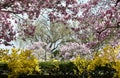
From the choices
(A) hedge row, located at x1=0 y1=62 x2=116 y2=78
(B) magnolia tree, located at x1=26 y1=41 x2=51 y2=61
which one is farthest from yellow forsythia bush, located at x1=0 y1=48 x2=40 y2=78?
(B) magnolia tree, located at x1=26 y1=41 x2=51 y2=61

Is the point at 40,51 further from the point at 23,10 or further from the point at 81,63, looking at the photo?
the point at 23,10

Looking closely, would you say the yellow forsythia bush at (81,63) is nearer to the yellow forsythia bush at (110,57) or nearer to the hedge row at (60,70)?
the yellow forsythia bush at (110,57)

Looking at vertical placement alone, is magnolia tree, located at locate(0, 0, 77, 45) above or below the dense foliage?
above

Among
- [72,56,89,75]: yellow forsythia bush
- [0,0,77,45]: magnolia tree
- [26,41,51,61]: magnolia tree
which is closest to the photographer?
[0,0,77,45]: magnolia tree

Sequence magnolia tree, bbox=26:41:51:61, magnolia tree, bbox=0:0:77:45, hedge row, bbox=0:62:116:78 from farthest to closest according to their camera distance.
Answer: magnolia tree, bbox=26:41:51:61 → hedge row, bbox=0:62:116:78 → magnolia tree, bbox=0:0:77:45

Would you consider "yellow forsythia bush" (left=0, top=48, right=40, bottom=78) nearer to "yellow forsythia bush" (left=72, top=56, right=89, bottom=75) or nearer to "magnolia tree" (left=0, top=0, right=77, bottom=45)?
"magnolia tree" (left=0, top=0, right=77, bottom=45)

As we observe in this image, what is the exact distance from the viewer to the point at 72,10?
11625mm

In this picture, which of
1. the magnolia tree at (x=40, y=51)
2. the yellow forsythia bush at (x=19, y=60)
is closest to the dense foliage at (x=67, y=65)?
the yellow forsythia bush at (x=19, y=60)

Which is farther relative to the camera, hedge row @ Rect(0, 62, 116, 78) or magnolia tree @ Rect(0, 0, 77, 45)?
hedge row @ Rect(0, 62, 116, 78)

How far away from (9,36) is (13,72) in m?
1.14

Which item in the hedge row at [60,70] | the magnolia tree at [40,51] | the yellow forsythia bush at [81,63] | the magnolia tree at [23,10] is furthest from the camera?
the magnolia tree at [40,51]

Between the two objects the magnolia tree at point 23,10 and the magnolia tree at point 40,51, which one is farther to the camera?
the magnolia tree at point 40,51

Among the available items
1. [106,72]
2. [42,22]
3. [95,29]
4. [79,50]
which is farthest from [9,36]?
[42,22]

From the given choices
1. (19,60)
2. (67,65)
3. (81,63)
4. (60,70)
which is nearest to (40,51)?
(60,70)
